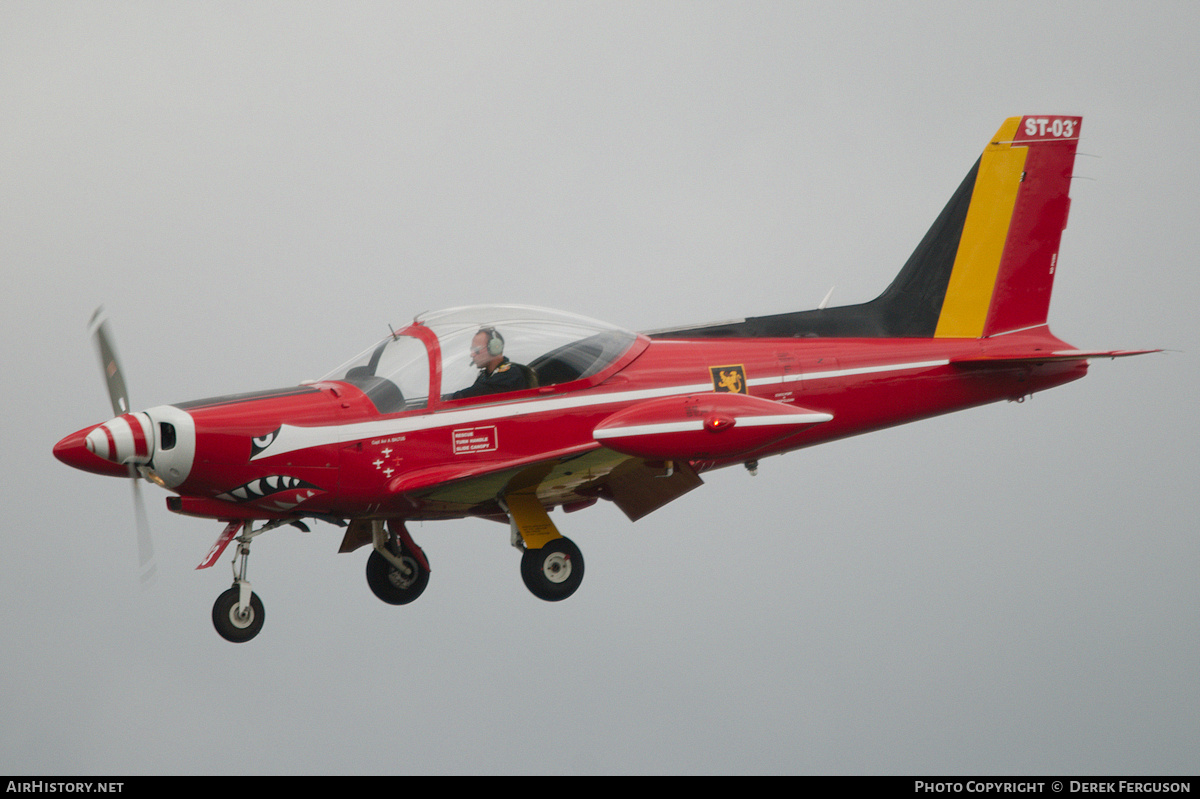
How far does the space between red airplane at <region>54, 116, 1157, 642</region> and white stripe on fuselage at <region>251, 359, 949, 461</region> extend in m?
0.02

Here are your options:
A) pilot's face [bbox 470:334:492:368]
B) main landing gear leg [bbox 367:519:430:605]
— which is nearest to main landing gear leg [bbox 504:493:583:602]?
pilot's face [bbox 470:334:492:368]

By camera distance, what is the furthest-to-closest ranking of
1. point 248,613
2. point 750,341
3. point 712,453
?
point 750,341
point 248,613
point 712,453

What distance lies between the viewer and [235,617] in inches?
426

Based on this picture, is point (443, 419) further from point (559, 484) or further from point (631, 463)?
point (631, 463)

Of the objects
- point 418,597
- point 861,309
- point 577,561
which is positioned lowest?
point 418,597

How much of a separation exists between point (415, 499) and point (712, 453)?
278 centimetres

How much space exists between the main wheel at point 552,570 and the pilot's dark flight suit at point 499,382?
4.95 feet

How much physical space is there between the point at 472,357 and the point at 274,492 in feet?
6.96

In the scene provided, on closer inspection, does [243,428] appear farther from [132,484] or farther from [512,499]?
[512,499]

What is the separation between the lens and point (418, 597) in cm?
1273

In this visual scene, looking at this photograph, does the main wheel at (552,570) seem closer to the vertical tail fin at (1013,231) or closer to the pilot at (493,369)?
the pilot at (493,369)

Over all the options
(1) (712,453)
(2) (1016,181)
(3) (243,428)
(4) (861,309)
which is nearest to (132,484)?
(3) (243,428)

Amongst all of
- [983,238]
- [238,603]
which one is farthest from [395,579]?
[983,238]

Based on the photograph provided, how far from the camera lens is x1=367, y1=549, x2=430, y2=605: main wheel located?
41.4 feet
